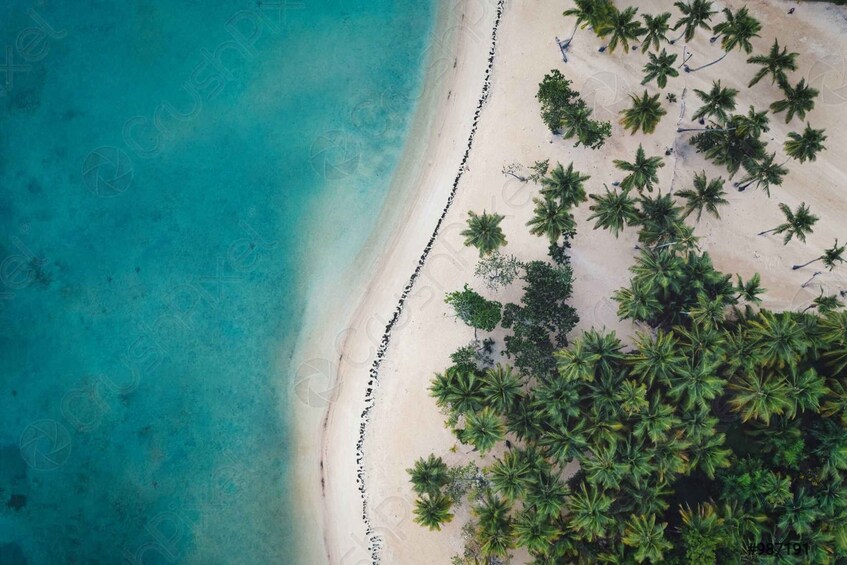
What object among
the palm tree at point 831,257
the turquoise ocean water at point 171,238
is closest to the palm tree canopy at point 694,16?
the palm tree at point 831,257

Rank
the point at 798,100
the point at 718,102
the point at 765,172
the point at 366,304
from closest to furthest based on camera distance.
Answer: the point at 765,172
the point at 718,102
the point at 798,100
the point at 366,304

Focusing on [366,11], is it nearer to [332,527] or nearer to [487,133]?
[487,133]

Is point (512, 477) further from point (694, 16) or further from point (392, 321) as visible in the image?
point (694, 16)

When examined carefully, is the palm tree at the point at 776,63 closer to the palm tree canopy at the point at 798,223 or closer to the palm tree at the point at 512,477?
the palm tree canopy at the point at 798,223

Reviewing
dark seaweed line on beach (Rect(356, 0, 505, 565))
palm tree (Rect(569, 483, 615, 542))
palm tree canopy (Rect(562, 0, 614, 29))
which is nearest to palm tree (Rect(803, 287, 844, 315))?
palm tree (Rect(569, 483, 615, 542))

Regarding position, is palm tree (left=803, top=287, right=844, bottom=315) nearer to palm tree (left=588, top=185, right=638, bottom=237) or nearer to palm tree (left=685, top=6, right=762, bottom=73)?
palm tree (left=588, top=185, right=638, bottom=237)

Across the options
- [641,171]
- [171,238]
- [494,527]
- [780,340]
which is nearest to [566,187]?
[641,171]
